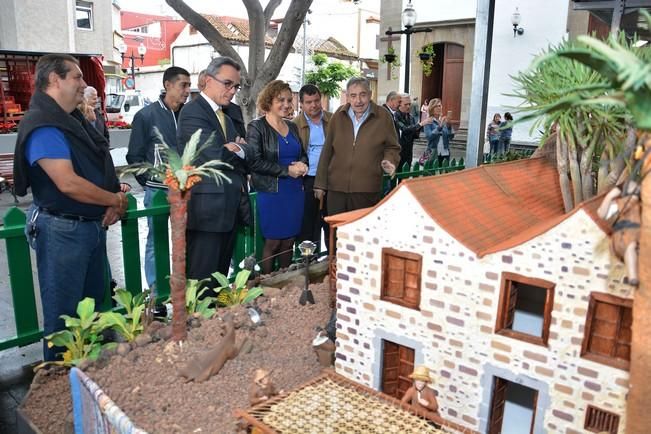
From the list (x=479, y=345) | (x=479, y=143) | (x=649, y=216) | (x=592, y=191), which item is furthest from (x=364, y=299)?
(x=479, y=143)

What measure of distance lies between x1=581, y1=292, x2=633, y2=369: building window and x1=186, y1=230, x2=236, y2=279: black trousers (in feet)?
8.88

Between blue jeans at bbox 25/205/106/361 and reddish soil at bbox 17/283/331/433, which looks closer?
reddish soil at bbox 17/283/331/433

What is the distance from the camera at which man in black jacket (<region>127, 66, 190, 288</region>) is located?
15.6 ft

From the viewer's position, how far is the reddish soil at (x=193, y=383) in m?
2.28

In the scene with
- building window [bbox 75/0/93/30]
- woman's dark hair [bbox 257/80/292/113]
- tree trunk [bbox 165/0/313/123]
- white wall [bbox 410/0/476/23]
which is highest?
building window [bbox 75/0/93/30]

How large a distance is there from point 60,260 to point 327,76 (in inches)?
1466

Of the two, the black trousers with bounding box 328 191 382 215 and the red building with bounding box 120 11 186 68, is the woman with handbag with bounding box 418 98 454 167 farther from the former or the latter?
the red building with bounding box 120 11 186 68

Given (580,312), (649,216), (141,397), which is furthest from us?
(141,397)

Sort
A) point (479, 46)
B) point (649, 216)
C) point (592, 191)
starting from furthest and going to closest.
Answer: point (479, 46), point (592, 191), point (649, 216)

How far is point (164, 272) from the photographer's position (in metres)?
4.57

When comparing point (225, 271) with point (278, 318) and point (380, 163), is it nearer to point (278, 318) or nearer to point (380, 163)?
Result: point (278, 318)

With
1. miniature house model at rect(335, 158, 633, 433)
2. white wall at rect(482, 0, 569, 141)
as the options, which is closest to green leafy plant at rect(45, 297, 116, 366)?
miniature house model at rect(335, 158, 633, 433)

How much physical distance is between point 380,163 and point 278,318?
2240 millimetres

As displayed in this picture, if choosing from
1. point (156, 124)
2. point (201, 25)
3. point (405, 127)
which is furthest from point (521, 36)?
point (156, 124)
